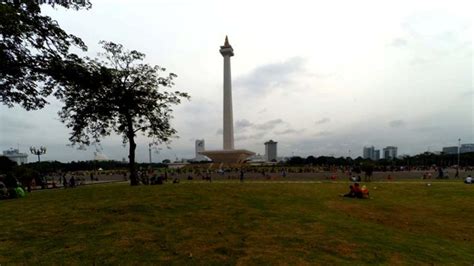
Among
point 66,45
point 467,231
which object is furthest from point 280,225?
point 66,45

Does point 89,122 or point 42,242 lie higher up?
point 89,122

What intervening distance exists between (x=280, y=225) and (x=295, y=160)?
112734mm

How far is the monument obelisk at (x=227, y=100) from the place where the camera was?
93438mm

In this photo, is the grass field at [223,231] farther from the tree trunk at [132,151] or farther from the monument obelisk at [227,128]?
the monument obelisk at [227,128]

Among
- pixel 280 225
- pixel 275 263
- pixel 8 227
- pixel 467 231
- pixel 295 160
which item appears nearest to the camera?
pixel 275 263

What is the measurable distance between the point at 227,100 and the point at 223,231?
83554mm

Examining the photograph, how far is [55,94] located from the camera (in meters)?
15.1

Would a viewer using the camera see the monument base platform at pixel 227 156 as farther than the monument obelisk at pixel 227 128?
No

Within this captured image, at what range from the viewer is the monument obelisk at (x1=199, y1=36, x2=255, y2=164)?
9325 cm

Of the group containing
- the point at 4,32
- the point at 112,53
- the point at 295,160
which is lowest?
the point at 295,160

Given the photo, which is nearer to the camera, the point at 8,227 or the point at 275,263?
the point at 275,263

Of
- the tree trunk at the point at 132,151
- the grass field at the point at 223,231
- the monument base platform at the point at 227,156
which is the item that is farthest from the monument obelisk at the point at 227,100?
the grass field at the point at 223,231

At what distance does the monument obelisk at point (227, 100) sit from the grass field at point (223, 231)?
Result: 75.8m

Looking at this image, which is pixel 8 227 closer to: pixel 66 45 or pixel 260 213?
pixel 66 45
